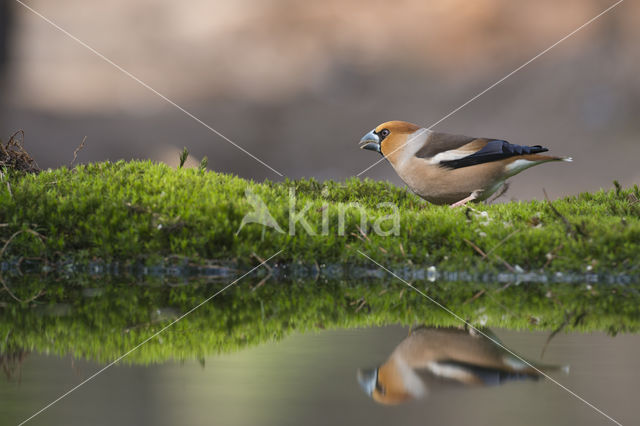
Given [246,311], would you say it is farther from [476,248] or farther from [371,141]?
[371,141]

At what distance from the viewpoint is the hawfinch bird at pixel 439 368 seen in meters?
3.05

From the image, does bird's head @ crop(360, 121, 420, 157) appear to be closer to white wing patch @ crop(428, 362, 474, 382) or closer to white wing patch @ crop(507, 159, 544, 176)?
white wing patch @ crop(507, 159, 544, 176)

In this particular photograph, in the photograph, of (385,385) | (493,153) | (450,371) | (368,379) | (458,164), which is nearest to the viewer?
(385,385)

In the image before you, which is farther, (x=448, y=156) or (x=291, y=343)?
(x=448, y=156)

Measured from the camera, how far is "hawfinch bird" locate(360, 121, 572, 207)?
9.86 metres

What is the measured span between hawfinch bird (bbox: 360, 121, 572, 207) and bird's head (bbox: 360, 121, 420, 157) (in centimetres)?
12

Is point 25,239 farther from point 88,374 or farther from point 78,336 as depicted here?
point 88,374

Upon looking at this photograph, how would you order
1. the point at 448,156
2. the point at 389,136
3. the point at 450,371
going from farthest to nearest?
1. the point at 389,136
2. the point at 448,156
3. the point at 450,371

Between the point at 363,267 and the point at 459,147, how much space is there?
3.64 metres

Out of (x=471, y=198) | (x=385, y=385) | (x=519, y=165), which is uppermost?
(x=519, y=165)

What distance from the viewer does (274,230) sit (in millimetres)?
7984

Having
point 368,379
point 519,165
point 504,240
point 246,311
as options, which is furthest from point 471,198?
point 368,379

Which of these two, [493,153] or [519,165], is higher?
[493,153]

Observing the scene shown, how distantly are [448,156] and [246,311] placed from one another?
19.6ft
